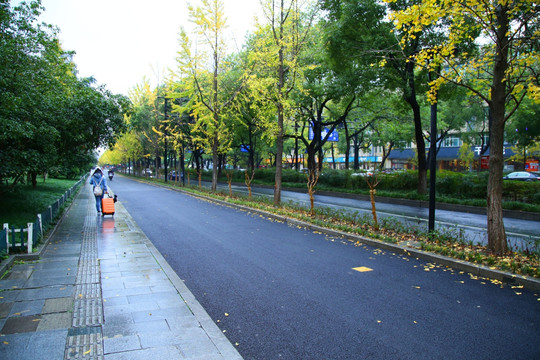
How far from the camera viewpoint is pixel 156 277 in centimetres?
611

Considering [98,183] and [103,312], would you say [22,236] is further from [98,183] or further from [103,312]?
[98,183]

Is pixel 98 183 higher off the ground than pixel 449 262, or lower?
higher

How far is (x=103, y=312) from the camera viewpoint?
459 centimetres

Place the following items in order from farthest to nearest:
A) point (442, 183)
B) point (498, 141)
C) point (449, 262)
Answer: point (442, 183)
point (498, 141)
point (449, 262)

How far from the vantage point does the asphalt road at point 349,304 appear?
3762 mm

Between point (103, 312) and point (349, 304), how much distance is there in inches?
123

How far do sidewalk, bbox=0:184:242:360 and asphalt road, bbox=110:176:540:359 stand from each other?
37 centimetres

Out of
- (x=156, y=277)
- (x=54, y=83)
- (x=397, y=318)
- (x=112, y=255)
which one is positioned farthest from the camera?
(x=54, y=83)

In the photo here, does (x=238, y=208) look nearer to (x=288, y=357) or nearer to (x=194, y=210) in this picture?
(x=194, y=210)

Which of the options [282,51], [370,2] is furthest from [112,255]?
[370,2]

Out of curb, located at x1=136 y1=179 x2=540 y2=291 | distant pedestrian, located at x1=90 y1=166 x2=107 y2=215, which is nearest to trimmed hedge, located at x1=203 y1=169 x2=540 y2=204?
curb, located at x1=136 y1=179 x2=540 y2=291

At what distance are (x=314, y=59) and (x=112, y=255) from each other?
18.4 meters

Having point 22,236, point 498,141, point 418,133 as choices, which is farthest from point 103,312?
point 418,133

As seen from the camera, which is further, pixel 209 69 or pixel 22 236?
pixel 209 69
